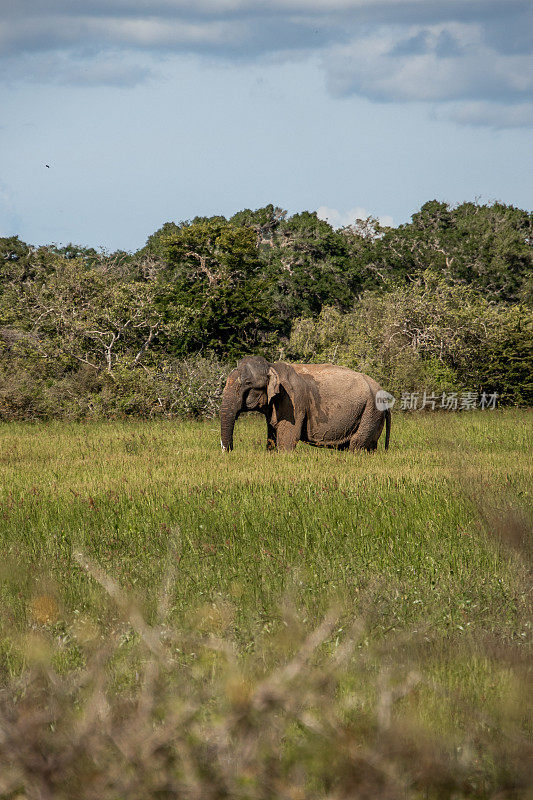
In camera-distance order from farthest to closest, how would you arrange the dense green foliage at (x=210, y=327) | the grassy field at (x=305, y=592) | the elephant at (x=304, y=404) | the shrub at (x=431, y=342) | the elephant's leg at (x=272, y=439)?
1. the shrub at (x=431, y=342)
2. the dense green foliage at (x=210, y=327)
3. the elephant's leg at (x=272, y=439)
4. the elephant at (x=304, y=404)
5. the grassy field at (x=305, y=592)

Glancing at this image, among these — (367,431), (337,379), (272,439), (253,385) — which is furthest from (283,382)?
(367,431)

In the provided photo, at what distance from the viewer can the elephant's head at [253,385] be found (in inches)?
561

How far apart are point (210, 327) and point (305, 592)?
27.7 m

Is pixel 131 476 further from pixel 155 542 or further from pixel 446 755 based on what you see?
pixel 446 755

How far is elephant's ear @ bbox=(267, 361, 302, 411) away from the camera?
46.7 ft

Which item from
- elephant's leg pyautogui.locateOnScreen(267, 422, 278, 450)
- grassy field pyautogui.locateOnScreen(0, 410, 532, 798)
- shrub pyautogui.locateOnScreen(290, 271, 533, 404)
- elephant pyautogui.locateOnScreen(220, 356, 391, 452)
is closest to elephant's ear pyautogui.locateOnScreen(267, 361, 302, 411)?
elephant pyautogui.locateOnScreen(220, 356, 391, 452)

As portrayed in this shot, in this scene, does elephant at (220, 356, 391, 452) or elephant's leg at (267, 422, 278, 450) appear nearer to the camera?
elephant at (220, 356, 391, 452)

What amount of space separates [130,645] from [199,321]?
27.9 metres

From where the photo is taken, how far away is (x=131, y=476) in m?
12.4

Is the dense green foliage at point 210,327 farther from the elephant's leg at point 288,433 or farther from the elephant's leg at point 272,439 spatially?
the elephant's leg at point 288,433

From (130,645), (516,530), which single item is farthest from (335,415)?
(516,530)

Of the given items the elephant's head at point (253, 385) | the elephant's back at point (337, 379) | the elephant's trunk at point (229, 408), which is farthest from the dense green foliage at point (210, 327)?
the elephant's head at point (253, 385)

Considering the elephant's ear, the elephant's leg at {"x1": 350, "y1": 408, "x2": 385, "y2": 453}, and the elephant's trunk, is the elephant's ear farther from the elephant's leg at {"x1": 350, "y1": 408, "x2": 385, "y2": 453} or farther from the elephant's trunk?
the elephant's leg at {"x1": 350, "y1": 408, "x2": 385, "y2": 453}

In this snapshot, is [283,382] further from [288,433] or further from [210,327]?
[210,327]
